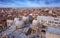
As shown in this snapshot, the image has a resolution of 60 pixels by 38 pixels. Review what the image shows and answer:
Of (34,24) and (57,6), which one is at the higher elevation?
(57,6)

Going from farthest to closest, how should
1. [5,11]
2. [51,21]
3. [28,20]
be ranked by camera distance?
1. [5,11]
2. [28,20]
3. [51,21]

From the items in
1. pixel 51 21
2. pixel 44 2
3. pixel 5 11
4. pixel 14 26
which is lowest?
pixel 14 26

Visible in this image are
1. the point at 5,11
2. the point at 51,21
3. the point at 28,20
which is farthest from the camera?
the point at 5,11

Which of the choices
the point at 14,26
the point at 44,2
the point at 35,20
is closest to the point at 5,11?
the point at 14,26

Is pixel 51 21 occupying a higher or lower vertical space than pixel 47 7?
lower

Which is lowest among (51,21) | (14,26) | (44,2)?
(14,26)

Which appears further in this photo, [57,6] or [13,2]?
[13,2]

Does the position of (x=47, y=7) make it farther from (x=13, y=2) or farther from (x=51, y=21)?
(x=13, y=2)

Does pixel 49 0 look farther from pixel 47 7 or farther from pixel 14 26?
pixel 14 26

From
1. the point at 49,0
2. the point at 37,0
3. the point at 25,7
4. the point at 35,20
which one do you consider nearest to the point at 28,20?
the point at 35,20
